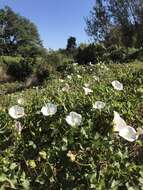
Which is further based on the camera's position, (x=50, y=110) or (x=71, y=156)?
(x=50, y=110)

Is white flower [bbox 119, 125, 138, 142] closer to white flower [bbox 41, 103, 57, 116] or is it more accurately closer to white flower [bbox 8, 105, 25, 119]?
white flower [bbox 41, 103, 57, 116]

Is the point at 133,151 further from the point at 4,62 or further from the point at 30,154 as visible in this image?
the point at 4,62

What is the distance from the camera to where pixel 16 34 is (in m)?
71.8

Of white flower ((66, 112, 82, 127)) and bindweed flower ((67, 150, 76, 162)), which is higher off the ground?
white flower ((66, 112, 82, 127))

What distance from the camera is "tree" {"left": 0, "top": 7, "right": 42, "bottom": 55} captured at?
6700 centimetres

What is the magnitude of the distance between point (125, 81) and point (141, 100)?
7.16ft

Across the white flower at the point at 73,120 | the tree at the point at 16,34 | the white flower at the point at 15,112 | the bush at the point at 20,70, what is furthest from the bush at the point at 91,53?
the tree at the point at 16,34

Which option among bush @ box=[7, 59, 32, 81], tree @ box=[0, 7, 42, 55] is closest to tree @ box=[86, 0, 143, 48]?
bush @ box=[7, 59, 32, 81]

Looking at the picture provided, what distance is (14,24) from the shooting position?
7288 cm

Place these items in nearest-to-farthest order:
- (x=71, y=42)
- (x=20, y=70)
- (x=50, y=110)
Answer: (x=50, y=110) < (x=20, y=70) < (x=71, y=42)

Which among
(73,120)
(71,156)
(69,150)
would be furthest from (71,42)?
(71,156)

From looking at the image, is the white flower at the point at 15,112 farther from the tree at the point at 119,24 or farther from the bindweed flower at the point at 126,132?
the tree at the point at 119,24

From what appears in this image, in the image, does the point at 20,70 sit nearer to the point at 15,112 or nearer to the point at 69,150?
the point at 15,112

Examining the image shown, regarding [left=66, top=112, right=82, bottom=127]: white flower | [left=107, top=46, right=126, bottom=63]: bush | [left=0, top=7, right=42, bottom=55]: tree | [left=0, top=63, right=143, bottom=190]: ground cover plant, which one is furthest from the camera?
[left=0, top=7, right=42, bottom=55]: tree
